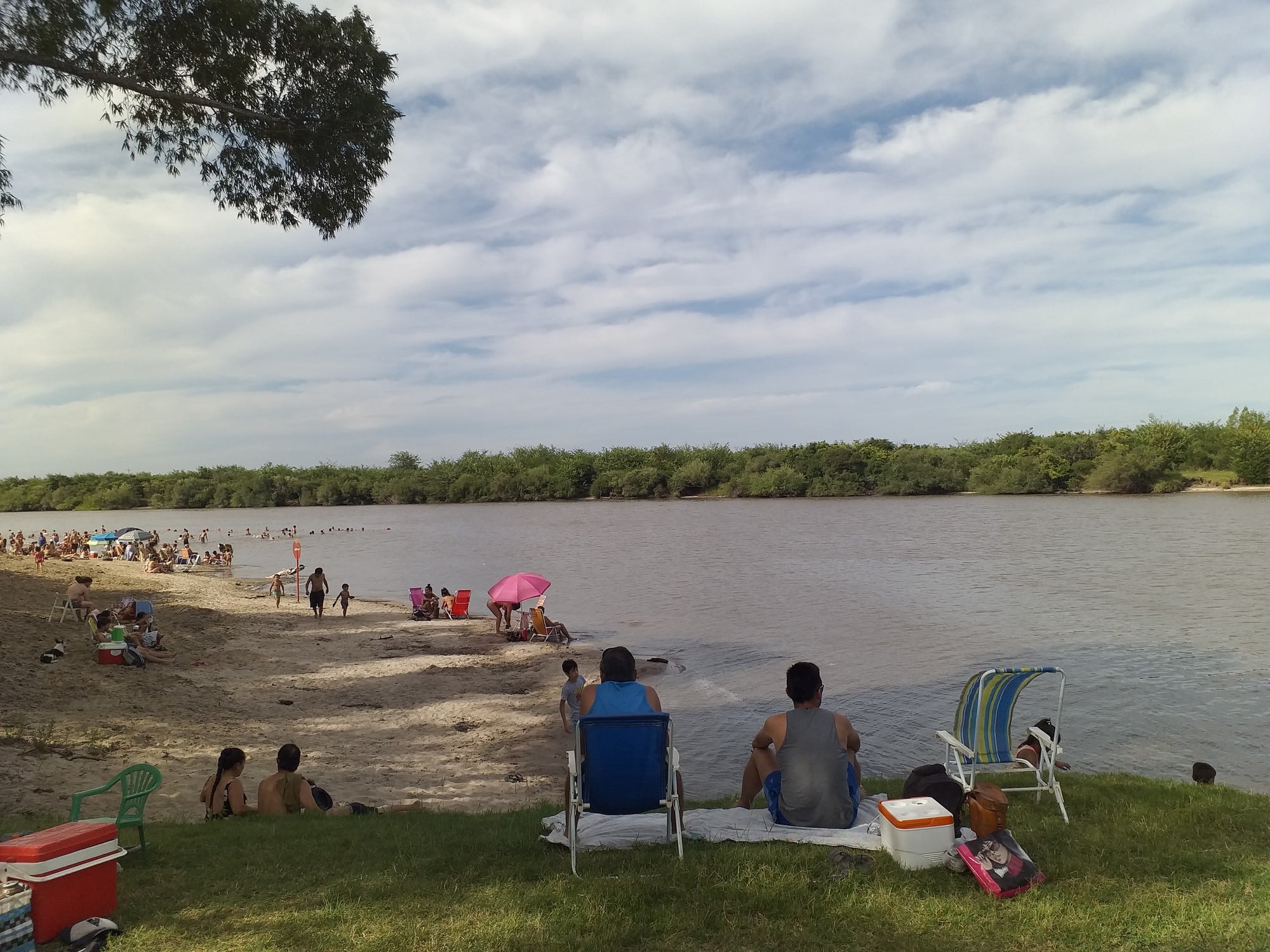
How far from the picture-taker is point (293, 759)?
23.9 ft

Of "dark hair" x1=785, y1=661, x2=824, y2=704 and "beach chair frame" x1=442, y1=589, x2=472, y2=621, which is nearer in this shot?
"dark hair" x1=785, y1=661, x2=824, y2=704

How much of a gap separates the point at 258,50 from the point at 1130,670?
56.8ft

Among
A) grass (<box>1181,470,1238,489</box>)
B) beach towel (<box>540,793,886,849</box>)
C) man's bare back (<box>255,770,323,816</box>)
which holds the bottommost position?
man's bare back (<box>255,770,323,816</box>)

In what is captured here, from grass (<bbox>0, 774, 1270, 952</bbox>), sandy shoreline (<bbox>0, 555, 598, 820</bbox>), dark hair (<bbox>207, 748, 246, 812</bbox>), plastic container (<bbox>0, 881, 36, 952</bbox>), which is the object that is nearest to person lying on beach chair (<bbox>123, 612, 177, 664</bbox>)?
sandy shoreline (<bbox>0, 555, 598, 820</bbox>)

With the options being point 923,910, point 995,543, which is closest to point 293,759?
point 923,910

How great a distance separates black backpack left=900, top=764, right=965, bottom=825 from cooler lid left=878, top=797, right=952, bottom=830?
40 centimetres

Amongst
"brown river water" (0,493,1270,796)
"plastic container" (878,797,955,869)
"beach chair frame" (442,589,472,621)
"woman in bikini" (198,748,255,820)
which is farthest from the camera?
"beach chair frame" (442,589,472,621)

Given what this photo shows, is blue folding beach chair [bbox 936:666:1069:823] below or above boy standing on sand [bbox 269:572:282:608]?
above

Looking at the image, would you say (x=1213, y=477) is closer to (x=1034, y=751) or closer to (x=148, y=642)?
(x=1034, y=751)

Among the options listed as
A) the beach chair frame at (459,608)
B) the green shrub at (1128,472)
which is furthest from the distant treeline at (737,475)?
the beach chair frame at (459,608)

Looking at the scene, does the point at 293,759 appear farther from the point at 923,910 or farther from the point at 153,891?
the point at 923,910

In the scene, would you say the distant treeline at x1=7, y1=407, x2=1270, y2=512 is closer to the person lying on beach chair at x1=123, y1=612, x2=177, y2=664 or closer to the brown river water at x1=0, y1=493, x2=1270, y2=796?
the brown river water at x1=0, y1=493, x2=1270, y2=796

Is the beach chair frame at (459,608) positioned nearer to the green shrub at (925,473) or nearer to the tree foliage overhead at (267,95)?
the tree foliage overhead at (267,95)

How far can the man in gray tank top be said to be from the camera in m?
5.09
